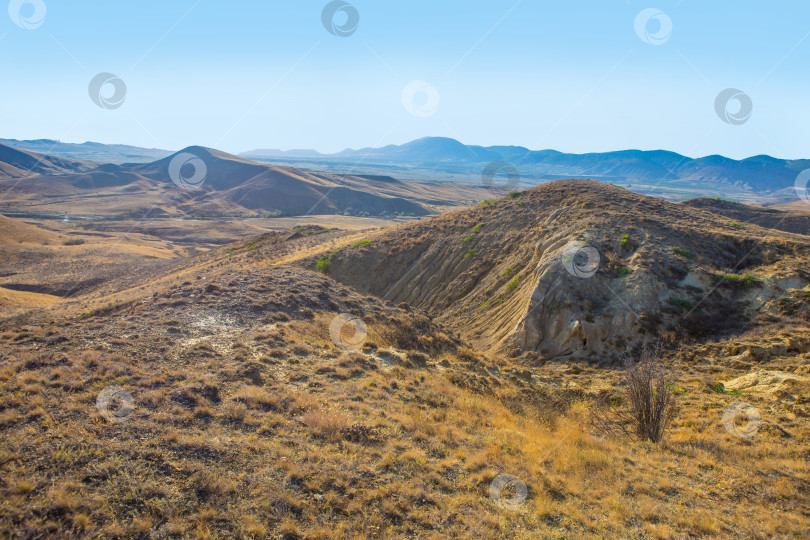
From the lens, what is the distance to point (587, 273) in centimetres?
1600

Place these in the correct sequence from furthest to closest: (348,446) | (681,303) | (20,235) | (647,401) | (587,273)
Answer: (20,235)
(587,273)
(681,303)
(647,401)
(348,446)

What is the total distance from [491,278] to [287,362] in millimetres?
12091

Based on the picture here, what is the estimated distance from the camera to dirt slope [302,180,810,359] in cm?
1416

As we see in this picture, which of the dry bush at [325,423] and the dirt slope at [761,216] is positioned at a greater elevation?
the dirt slope at [761,216]

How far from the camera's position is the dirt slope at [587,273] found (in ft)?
46.5

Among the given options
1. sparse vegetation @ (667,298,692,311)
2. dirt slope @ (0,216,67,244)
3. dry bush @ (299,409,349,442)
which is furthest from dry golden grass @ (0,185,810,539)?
dirt slope @ (0,216,67,244)

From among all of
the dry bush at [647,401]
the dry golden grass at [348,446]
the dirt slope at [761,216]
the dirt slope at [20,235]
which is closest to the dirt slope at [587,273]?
the dry golden grass at [348,446]

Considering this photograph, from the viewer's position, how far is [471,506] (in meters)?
5.98

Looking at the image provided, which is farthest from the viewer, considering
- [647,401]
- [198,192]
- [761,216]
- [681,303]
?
[198,192]

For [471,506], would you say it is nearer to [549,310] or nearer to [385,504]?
[385,504]

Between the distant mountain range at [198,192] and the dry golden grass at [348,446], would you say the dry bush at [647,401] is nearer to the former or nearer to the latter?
the dry golden grass at [348,446]

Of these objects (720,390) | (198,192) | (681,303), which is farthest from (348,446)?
(198,192)

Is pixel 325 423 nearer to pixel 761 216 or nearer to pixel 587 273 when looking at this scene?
pixel 587 273

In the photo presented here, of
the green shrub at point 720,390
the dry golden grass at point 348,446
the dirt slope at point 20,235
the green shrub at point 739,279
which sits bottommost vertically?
the dirt slope at point 20,235
